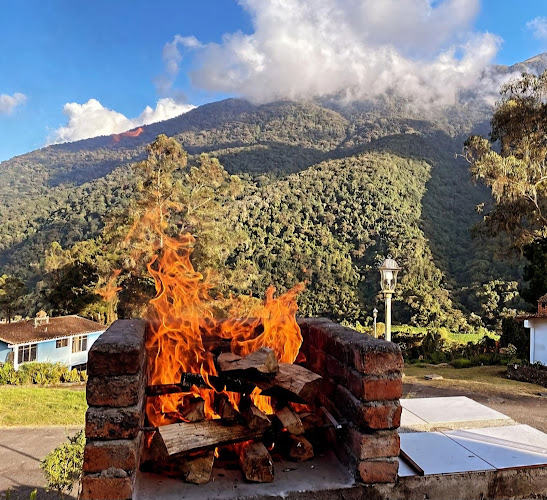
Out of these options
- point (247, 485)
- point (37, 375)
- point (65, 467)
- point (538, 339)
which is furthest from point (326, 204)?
point (247, 485)

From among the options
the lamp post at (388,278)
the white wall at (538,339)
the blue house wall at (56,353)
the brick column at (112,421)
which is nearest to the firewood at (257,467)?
the brick column at (112,421)

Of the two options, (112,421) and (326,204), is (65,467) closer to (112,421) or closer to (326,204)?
(112,421)

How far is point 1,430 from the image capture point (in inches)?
324

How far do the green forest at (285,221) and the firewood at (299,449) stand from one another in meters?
16.0

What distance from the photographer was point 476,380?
10.8m

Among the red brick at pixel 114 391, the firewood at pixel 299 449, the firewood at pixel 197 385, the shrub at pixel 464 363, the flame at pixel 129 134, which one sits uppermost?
the flame at pixel 129 134

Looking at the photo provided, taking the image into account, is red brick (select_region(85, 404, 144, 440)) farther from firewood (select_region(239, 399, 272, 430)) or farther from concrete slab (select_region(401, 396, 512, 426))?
concrete slab (select_region(401, 396, 512, 426))

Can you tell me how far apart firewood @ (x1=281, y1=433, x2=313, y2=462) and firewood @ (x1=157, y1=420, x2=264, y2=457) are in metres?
0.16

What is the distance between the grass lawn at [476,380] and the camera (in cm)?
945

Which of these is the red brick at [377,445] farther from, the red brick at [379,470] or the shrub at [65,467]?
the shrub at [65,467]

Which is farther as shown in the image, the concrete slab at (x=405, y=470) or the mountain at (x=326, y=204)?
the mountain at (x=326, y=204)

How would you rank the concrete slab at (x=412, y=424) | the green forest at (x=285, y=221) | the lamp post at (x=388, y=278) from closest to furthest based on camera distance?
the concrete slab at (x=412, y=424) < the lamp post at (x=388, y=278) < the green forest at (x=285, y=221)

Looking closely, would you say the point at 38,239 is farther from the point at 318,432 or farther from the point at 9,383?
the point at 318,432

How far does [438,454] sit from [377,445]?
462 millimetres
